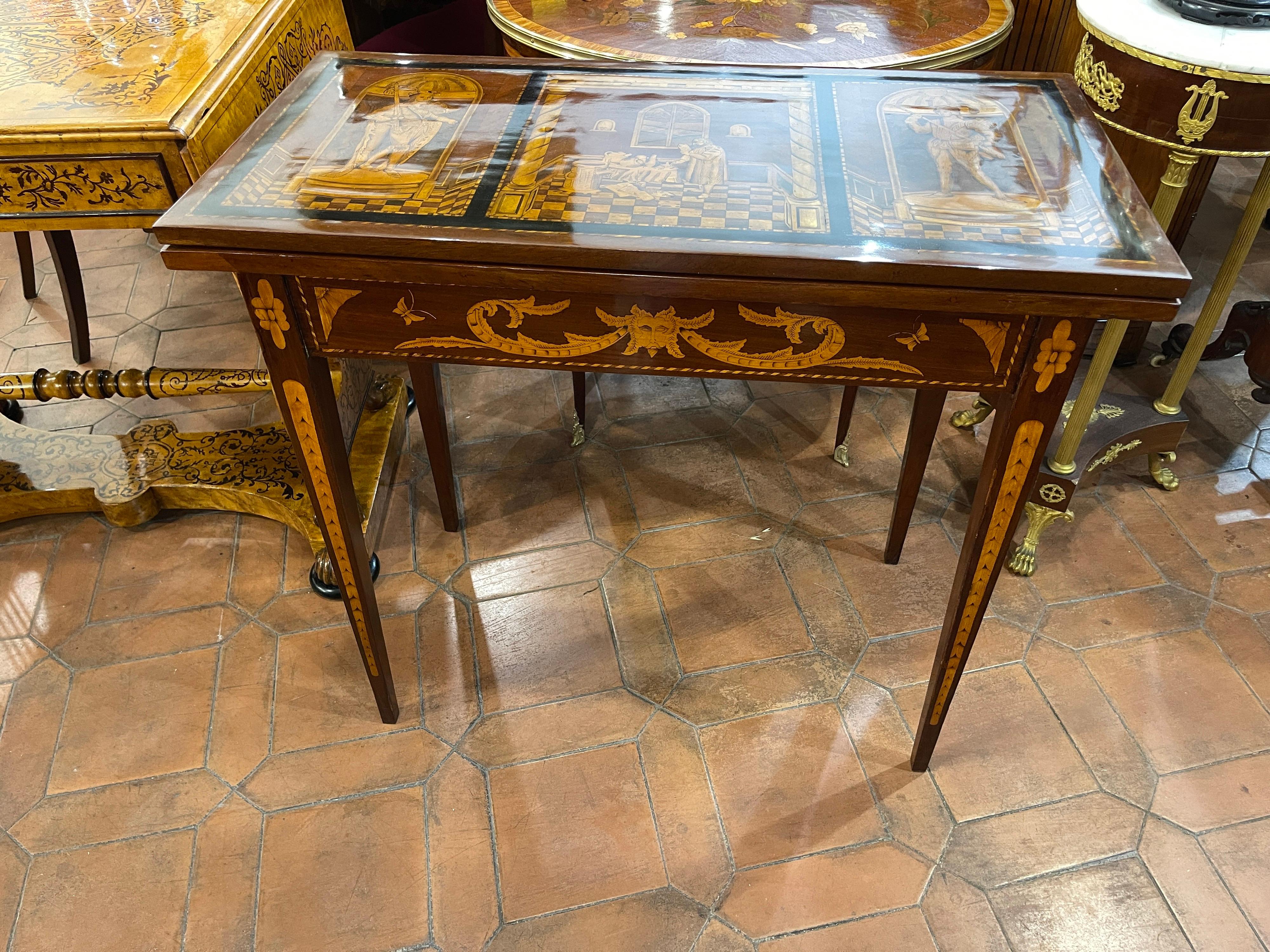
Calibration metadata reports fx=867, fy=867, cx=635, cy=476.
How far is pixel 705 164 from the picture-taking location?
126 centimetres

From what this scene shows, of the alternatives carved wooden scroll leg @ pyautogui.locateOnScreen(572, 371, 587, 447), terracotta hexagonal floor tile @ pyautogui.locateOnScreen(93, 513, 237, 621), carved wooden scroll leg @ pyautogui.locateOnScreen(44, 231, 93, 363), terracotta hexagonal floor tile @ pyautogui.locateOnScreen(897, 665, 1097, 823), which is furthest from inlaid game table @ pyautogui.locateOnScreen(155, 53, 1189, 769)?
carved wooden scroll leg @ pyautogui.locateOnScreen(44, 231, 93, 363)

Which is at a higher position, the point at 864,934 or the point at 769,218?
the point at 769,218

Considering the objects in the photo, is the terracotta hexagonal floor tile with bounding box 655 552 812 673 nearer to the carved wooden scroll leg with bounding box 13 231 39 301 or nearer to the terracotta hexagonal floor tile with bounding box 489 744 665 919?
the terracotta hexagonal floor tile with bounding box 489 744 665 919

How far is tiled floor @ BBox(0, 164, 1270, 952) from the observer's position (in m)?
1.53

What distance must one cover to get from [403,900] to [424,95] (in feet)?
4.59

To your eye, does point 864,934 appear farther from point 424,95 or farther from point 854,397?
point 424,95

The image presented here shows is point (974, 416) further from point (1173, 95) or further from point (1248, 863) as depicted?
point (1248, 863)

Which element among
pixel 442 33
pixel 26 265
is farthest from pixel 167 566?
pixel 442 33

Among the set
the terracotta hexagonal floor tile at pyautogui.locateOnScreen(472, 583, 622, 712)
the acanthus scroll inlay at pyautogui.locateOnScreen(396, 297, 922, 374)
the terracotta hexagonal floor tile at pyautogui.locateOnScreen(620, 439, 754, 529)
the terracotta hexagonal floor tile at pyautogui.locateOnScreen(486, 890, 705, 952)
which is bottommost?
the terracotta hexagonal floor tile at pyautogui.locateOnScreen(620, 439, 754, 529)

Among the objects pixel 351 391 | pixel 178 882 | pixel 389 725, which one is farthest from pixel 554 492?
pixel 178 882

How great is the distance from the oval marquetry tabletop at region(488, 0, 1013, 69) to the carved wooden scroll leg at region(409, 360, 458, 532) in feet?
2.65

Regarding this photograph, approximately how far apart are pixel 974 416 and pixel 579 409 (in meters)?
1.15

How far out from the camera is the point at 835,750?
5.77 feet

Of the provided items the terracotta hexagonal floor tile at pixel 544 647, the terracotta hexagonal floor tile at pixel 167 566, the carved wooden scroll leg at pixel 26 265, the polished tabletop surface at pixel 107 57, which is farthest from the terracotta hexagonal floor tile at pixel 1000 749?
the carved wooden scroll leg at pixel 26 265
